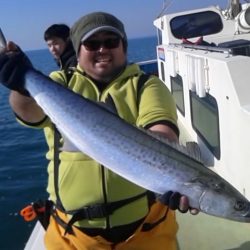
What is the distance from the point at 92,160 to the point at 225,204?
99 centimetres

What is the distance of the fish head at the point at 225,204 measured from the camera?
222 cm

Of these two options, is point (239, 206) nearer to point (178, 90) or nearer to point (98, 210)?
point (98, 210)

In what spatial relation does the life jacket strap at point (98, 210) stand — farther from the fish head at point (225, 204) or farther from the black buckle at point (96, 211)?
the fish head at point (225, 204)

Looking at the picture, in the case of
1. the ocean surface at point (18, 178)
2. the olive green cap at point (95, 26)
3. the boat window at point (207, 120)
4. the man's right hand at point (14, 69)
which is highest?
the olive green cap at point (95, 26)

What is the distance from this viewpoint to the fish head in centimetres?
222

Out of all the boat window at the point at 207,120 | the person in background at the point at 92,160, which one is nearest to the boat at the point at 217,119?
the boat window at the point at 207,120

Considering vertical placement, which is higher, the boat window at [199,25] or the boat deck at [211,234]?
the boat window at [199,25]

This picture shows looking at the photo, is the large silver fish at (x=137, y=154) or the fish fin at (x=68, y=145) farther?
the fish fin at (x=68, y=145)

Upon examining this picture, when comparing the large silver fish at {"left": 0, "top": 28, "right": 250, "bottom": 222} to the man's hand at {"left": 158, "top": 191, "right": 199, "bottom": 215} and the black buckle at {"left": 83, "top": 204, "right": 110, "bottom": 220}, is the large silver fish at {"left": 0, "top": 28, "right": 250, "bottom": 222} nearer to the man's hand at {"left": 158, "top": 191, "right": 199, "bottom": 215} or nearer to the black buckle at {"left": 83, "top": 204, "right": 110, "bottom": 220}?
the man's hand at {"left": 158, "top": 191, "right": 199, "bottom": 215}

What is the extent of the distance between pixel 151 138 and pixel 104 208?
72 cm

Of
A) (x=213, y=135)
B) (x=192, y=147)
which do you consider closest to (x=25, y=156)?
(x=213, y=135)

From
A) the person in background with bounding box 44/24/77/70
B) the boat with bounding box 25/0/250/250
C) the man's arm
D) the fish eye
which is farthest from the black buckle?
the person in background with bounding box 44/24/77/70

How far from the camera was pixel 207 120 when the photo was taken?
5.95 meters

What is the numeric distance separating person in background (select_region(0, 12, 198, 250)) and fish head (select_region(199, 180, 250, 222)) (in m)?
0.57
